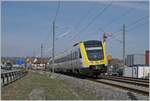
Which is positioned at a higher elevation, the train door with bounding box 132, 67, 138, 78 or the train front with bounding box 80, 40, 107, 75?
the train front with bounding box 80, 40, 107, 75

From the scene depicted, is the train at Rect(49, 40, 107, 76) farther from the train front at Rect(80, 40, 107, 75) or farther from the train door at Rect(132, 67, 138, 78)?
the train door at Rect(132, 67, 138, 78)

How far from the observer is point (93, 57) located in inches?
1458

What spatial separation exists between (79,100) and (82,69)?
22.2m

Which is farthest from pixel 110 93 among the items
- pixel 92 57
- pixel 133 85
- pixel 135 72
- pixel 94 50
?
pixel 135 72

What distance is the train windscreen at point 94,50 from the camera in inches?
1458

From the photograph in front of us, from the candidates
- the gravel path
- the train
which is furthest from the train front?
the gravel path

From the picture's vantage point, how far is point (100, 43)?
3772 cm

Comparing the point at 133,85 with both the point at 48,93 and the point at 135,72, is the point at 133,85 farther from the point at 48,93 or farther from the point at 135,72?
the point at 135,72

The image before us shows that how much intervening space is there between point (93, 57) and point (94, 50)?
70 cm

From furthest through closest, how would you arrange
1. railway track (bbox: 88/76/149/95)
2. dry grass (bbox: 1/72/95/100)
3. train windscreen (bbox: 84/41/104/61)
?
train windscreen (bbox: 84/41/104/61) < railway track (bbox: 88/76/149/95) < dry grass (bbox: 1/72/95/100)

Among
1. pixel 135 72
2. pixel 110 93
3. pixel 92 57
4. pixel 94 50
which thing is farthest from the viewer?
pixel 135 72

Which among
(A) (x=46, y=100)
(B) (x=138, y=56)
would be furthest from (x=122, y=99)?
(B) (x=138, y=56)

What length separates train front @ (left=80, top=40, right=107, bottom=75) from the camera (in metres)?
36.7

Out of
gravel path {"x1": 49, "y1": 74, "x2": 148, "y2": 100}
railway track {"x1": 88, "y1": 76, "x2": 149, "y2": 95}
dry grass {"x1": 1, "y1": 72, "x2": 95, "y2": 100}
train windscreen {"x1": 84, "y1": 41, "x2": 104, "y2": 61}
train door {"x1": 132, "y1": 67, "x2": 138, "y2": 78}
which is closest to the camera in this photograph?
dry grass {"x1": 1, "y1": 72, "x2": 95, "y2": 100}
